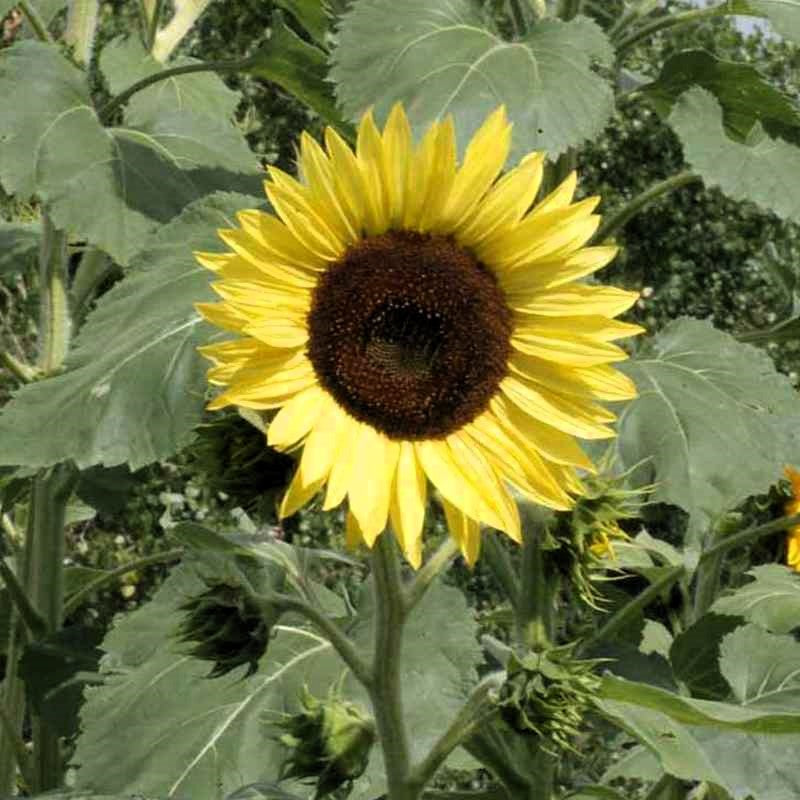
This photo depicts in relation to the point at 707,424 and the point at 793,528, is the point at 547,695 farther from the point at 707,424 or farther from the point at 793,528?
the point at 793,528

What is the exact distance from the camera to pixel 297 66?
74.7 inches

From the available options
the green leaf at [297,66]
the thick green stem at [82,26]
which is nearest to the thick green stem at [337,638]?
the green leaf at [297,66]

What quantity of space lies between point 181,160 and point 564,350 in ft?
2.58

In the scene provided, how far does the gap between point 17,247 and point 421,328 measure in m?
1.08

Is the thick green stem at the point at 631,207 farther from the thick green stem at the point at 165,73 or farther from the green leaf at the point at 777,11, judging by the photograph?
the thick green stem at the point at 165,73

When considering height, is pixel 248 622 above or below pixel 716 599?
above

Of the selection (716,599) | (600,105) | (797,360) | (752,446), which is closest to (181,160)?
(600,105)

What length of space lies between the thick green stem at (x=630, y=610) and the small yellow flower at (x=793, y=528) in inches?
12.5

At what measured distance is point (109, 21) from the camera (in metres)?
5.16

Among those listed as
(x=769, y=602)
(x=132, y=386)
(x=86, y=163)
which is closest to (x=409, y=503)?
(x=132, y=386)

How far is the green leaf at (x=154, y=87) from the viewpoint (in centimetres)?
219

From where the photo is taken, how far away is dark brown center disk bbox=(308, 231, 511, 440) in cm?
128

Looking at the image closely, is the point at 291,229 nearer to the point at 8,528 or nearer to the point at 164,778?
the point at 164,778

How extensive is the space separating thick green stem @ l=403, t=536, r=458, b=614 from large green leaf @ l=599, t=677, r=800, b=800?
139 millimetres
